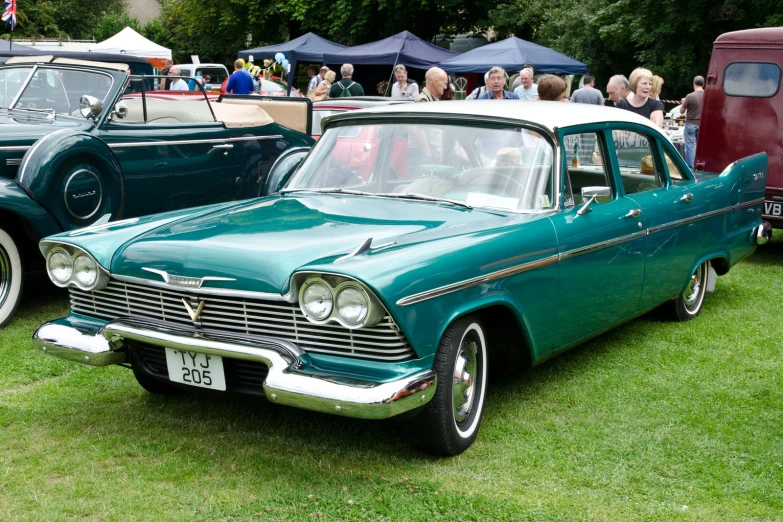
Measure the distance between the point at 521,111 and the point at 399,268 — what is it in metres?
1.73

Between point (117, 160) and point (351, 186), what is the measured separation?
2577 mm

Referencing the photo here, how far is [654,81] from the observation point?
1066cm

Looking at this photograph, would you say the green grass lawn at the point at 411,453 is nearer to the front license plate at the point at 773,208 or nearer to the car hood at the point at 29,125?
the car hood at the point at 29,125

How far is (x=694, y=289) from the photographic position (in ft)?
21.5

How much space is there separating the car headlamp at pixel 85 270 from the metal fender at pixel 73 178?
2.10m

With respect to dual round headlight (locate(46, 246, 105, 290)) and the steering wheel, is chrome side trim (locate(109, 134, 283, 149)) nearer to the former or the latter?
dual round headlight (locate(46, 246, 105, 290))

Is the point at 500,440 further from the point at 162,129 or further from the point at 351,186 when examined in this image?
the point at 162,129

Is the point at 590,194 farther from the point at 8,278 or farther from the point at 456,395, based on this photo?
the point at 8,278

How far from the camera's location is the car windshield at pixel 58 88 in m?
7.31

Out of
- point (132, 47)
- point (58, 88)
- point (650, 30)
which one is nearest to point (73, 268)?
point (58, 88)

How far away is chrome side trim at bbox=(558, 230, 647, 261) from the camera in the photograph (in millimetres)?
4574

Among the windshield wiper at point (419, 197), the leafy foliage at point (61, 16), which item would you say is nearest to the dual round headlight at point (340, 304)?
the windshield wiper at point (419, 197)

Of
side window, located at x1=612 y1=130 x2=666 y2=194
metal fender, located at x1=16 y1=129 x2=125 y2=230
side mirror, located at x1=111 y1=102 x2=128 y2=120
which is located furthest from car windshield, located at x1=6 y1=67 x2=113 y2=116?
side window, located at x1=612 y1=130 x2=666 y2=194

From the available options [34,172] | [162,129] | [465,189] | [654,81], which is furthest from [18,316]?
[654,81]
